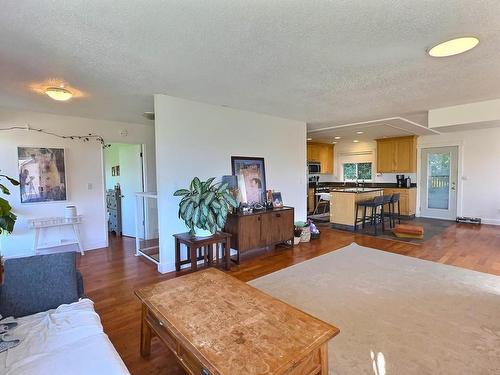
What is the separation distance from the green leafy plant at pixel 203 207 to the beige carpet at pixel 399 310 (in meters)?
0.91

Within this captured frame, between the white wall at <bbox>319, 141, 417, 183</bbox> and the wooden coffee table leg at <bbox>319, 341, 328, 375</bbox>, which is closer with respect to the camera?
the wooden coffee table leg at <bbox>319, 341, 328, 375</bbox>

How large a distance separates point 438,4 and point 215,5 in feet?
4.59

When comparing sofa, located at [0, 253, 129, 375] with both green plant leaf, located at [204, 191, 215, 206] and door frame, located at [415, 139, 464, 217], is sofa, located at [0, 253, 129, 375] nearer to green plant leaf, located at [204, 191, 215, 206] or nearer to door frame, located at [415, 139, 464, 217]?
green plant leaf, located at [204, 191, 215, 206]

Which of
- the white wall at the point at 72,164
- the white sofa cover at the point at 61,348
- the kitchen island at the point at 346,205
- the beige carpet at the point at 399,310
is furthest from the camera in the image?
the kitchen island at the point at 346,205

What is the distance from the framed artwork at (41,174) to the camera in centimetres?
419

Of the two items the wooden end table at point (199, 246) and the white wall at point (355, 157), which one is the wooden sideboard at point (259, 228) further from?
the white wall at point (355, 157)

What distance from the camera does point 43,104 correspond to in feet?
12.7

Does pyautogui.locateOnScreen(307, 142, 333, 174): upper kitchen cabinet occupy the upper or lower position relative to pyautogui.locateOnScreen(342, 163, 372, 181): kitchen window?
upper

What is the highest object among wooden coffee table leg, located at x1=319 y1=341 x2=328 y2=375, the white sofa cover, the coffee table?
the coffee table

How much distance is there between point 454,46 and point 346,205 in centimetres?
423

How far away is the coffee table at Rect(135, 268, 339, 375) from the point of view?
1.20m

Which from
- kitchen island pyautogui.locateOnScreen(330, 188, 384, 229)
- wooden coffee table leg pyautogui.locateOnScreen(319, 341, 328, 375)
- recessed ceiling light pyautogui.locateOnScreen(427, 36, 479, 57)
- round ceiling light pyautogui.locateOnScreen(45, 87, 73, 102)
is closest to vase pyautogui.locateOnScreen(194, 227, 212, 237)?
A: round ceiling light pyautogui.locateOnScreen(45, 87, 73, 102)

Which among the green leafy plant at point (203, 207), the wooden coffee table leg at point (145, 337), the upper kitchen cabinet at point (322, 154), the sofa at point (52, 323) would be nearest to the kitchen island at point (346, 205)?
the upper kitchen cabinet at point (322, 154)

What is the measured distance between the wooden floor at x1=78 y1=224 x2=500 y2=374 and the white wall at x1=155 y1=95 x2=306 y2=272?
0.64 m
